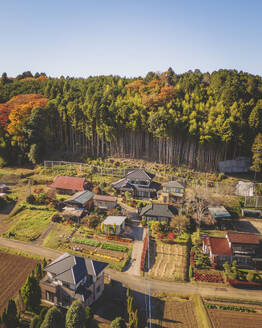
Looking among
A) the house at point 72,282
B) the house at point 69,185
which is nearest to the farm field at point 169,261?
the house at point 72,282

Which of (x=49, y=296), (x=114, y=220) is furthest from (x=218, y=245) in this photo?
(x=49, y=296)

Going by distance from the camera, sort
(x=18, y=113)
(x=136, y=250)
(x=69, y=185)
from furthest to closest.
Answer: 1. (x=18, y=113)
2. (x=69, y=185)
3. (x=136, y=250)

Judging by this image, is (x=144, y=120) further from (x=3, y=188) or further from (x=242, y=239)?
(x=242, y=239)

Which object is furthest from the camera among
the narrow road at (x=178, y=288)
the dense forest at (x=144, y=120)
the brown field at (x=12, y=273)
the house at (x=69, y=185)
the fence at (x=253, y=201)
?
the dense forest at (x=144, y=120)

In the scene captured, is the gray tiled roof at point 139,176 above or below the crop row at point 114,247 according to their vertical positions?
above

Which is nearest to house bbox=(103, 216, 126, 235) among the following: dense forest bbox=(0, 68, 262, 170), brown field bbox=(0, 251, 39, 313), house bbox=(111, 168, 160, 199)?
house bbox=(111, 168, 160, 199)

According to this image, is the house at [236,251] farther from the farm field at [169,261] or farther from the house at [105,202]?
the house at [105,202]
